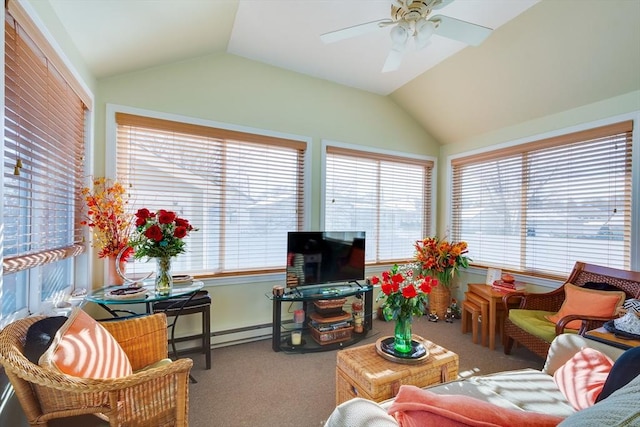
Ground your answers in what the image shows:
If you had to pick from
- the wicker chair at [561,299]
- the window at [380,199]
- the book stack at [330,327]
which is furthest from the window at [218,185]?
the wicker chair at [561,299]

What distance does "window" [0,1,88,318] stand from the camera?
128 centimetres

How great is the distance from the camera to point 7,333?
109 cm

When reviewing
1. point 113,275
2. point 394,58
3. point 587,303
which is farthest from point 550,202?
point 113,275

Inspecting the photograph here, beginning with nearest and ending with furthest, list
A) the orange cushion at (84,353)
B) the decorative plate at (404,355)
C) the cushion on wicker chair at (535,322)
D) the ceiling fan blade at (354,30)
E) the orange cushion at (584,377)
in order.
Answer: the orange cushion at (84,353) < the orange cushion at (584,377) < the decorative plate at (404,355) < the ceiling fan blade at (354,30) < the cushion on wicker chair at (535,322)

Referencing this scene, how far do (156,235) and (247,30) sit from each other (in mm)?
1954

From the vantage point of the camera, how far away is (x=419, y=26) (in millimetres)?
1809

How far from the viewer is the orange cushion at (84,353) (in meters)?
1.09

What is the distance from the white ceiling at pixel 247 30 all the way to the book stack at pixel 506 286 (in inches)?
101

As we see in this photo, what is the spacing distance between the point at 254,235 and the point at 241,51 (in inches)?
75.9

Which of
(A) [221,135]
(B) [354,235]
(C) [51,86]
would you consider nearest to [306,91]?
(A) [221,135]

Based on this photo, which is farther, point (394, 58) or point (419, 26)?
point (394, 58)

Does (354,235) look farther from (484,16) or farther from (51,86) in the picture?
(51,86)

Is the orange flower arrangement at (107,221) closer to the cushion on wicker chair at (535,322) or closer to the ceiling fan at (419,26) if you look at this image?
the ceiling fan at (419,26)

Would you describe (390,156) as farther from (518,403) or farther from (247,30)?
(518,403)
